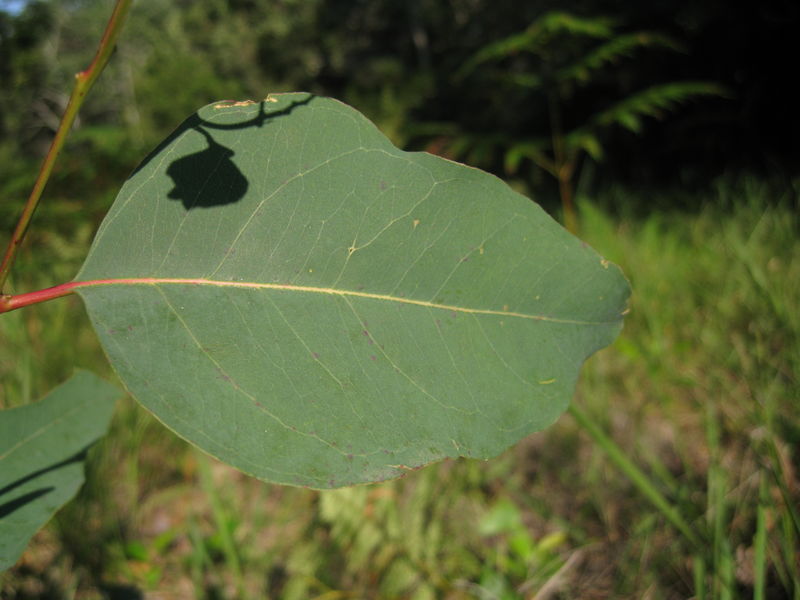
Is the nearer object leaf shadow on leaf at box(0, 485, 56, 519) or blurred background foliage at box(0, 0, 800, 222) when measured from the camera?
leaf shadow on leaf at box(0, 485, 56, 519)

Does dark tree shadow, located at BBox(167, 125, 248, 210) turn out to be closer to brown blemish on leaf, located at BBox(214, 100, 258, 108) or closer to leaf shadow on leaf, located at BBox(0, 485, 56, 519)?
brown blemish on leaf, located at BBox(214, 100, 258, 108)

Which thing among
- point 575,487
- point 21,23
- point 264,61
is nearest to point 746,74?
point 575,487

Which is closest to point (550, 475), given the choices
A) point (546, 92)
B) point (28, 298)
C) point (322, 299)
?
point (322, 299)

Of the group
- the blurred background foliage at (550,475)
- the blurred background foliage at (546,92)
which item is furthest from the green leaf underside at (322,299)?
the blurred background foliage at (550,475)

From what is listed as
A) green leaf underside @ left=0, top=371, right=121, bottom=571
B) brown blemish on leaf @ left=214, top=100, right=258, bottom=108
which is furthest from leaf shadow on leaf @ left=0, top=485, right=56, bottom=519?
brown blemish on leaf @ left=214, top=100, right=258, bottom=108

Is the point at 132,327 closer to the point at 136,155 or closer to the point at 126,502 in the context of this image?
the point at 126,502

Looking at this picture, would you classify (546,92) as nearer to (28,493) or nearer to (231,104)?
(231,104)

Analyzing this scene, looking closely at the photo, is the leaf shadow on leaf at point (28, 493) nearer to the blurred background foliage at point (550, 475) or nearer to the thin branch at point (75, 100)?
the thin branch at point (75, 100)
